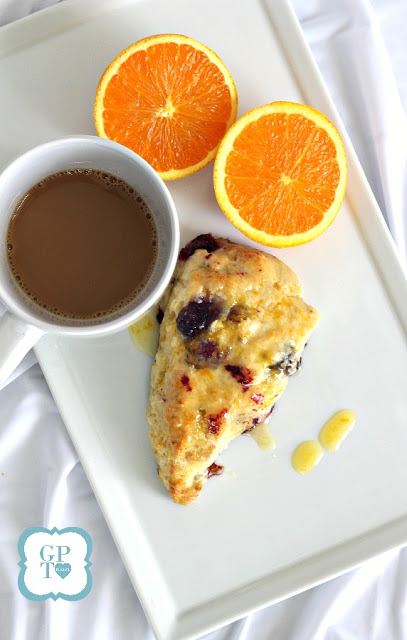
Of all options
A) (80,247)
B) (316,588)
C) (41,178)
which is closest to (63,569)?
(316,588)

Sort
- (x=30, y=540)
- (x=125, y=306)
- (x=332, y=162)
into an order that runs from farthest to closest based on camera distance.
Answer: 1. (x=30, y=540)
2. (x=332, y=162)
3. (x=125, y=306)

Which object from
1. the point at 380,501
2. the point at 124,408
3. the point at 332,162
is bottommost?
the point at 380,501

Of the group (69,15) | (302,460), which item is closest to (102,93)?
(69,15)

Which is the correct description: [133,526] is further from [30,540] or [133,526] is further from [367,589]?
[367,589]

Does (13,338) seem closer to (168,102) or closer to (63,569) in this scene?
(168,102)

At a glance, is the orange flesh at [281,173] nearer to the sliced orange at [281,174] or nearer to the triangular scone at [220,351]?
the sliced orange at [281,174]

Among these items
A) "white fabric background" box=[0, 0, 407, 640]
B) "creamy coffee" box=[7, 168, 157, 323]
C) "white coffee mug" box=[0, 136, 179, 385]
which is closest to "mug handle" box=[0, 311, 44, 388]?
"white coffee mug" box=[0, 136, 179, 385]

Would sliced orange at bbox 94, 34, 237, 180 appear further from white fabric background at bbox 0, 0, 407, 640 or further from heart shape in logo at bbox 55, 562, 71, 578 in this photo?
heart shape in logo at bbox 55, 562, 71, 578
